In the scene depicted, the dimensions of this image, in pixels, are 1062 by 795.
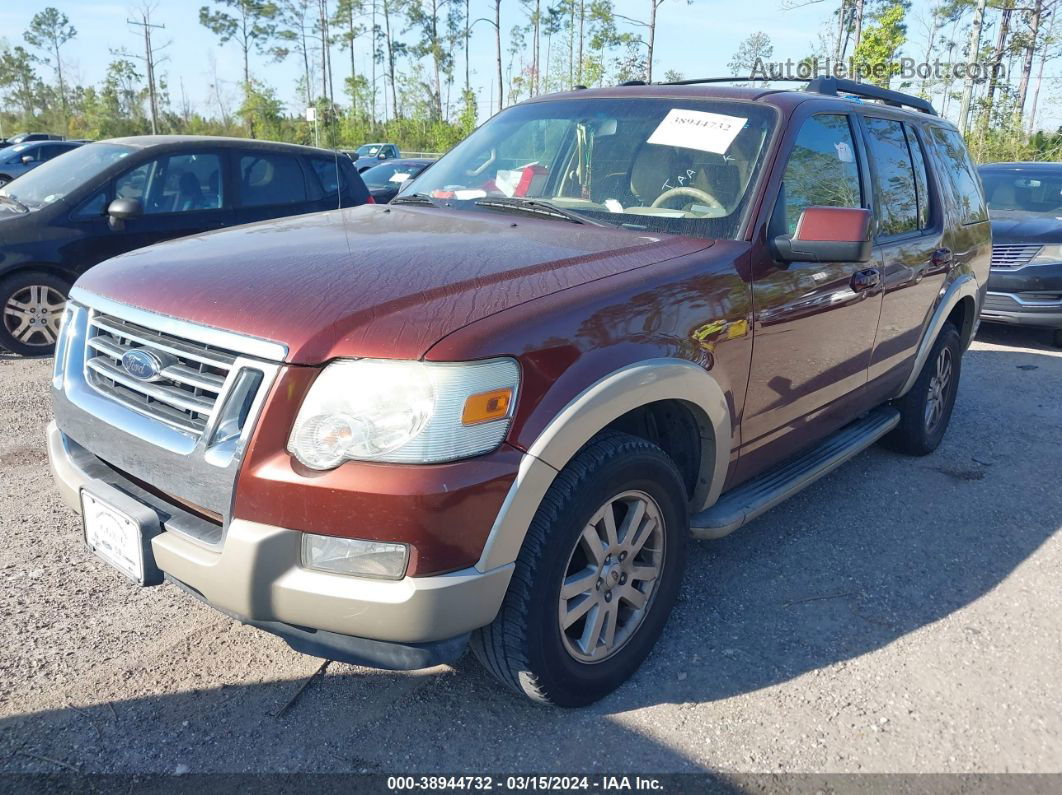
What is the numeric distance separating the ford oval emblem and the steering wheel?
1.84 meters

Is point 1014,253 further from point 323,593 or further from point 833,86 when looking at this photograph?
point 323,593

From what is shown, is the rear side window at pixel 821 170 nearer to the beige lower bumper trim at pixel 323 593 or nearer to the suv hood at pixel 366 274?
the suv hood at pixel 366 274

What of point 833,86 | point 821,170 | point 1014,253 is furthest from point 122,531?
point 1014,253

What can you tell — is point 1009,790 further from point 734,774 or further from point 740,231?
point 740,231

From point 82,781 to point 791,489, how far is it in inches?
101

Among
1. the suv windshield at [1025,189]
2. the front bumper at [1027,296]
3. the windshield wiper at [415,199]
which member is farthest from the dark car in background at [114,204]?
the suv windshield at [1025,189]

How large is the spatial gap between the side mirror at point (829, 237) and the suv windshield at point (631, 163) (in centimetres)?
21

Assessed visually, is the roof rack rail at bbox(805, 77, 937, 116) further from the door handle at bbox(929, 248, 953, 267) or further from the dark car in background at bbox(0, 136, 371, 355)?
the dark car in background at bbox(0, 136, 371, 355)

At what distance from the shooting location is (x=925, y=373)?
14.9 ft

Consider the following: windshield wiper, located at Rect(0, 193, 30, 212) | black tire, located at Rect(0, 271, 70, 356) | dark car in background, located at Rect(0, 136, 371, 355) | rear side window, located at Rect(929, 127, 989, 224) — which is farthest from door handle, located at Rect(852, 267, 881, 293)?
windshield wiper, located at Rect(0, 193, 30, 212)

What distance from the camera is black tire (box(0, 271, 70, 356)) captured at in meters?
6.02

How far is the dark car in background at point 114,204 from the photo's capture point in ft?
19.9

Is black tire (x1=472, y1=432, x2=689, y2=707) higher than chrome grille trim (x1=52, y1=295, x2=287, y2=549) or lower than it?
lower

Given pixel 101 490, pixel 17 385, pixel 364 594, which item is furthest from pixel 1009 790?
pixel 17 385
